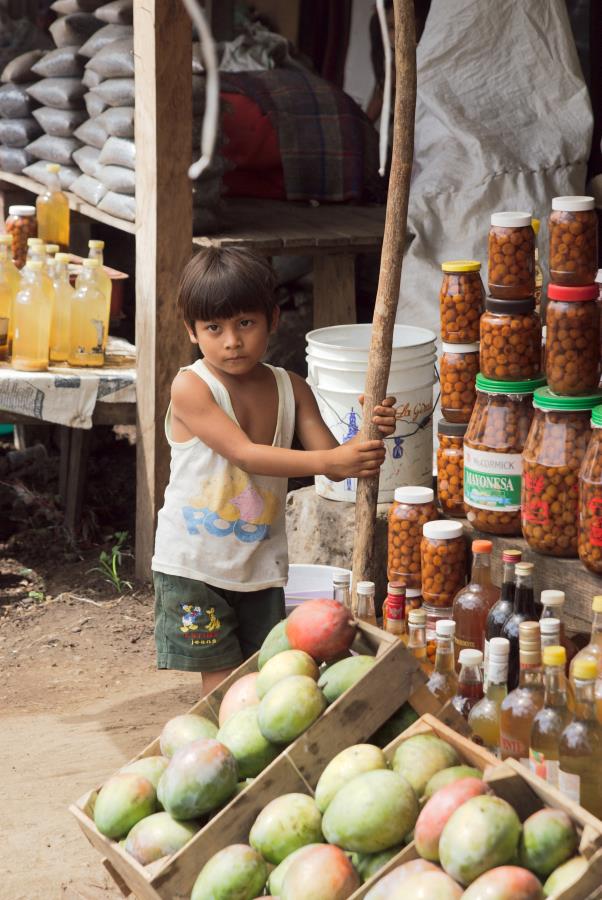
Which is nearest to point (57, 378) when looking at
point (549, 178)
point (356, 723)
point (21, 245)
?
point (21, 245)

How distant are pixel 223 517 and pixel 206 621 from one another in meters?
0.29

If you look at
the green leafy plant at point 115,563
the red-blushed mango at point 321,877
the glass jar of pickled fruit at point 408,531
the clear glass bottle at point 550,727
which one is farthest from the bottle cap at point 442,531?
the green leafy plant at point 115,563

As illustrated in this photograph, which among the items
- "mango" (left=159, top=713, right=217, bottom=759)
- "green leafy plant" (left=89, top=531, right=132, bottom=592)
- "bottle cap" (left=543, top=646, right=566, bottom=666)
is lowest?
"green leafy plant" (left=89, top=531, right=132, bottom=592)

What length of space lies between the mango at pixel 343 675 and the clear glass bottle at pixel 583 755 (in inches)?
14.9

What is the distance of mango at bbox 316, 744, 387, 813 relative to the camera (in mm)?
2053

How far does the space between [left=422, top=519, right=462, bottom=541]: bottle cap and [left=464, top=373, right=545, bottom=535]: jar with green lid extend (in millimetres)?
78

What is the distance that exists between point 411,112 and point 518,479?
102 centimetres

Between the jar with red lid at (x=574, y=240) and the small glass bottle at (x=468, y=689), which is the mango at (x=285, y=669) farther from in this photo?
the jar with red lid at (x=574, y=240)

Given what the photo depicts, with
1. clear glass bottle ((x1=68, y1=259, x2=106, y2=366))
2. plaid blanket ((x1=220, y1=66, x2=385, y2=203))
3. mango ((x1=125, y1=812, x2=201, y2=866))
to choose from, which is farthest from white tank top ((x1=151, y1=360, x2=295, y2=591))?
plaid blanket ((x1=220, y1=66, x2=385, y2=203))

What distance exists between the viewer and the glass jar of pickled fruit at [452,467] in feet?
11.5

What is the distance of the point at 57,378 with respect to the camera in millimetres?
4586

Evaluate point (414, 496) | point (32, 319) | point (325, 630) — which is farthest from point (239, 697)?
point (32, 319)

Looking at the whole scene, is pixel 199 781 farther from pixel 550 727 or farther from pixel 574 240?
pixel 574 240

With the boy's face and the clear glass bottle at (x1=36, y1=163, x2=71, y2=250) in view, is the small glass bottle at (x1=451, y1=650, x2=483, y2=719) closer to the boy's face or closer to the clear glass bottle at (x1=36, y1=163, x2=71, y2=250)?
the boy's face
